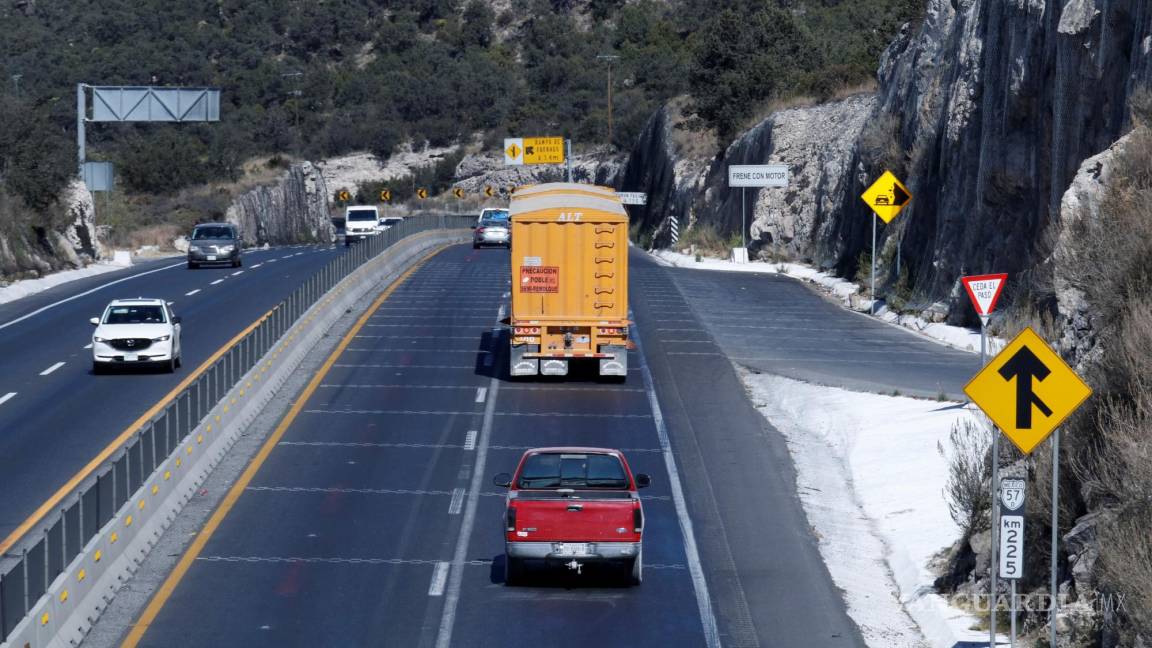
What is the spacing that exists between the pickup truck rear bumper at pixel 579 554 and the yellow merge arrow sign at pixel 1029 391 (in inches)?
165

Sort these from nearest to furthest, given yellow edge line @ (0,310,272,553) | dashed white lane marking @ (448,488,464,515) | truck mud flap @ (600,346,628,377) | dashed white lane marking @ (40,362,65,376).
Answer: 1. yellow edge line @ (0,310,272,553)
2. dashed white lane marking @ (448,488,464,515)
3. truck mud flap @ (600,346,628,377)
4. dashed white lane marking @ (40,362,65,376)

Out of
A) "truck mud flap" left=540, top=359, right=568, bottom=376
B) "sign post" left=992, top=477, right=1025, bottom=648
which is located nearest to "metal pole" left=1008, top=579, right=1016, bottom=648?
"sign post" left=992, top=477, right=1025, bottom=648

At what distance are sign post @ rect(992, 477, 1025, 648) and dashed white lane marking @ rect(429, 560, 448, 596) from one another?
20.0ft

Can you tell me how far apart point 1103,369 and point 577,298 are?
15.8 m

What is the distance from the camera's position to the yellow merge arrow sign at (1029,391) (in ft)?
41.2

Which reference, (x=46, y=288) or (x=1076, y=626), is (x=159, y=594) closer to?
(x=1076, y=626)

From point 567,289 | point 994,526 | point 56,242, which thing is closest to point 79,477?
point 567,289

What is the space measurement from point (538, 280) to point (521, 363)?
68.6 inches

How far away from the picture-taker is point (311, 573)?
16.3 metres

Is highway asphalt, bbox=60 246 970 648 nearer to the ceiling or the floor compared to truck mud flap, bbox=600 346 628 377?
nearer to the floor

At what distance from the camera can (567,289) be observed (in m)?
29.5

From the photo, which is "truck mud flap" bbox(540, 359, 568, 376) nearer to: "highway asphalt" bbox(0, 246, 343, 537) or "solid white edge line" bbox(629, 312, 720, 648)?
"solid white edge line" bbox(629, 312, 720, 648)

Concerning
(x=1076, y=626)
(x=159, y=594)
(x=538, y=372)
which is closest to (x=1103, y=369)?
(x=1076, y=626)

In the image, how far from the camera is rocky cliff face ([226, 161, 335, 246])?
92.9 metres
